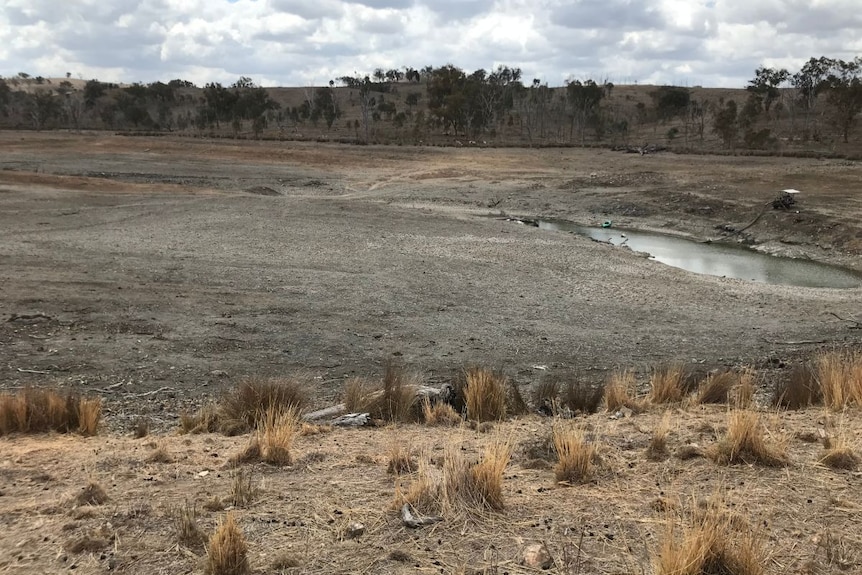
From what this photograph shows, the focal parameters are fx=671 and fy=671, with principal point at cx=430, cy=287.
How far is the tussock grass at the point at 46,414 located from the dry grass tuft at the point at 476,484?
405 cm

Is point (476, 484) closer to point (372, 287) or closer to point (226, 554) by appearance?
point (226, 554)

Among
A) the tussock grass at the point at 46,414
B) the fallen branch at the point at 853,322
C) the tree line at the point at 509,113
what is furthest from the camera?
the tree line at the point at 509,113

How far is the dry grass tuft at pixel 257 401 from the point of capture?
685cm

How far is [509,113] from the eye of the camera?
81.4 meters

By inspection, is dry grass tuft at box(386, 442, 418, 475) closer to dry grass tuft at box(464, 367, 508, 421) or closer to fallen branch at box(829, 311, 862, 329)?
dry grass tuft at box(464, 367, 508, 421)

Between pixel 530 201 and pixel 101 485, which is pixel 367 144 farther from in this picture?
pixel 101 485

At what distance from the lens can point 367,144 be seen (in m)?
54.7

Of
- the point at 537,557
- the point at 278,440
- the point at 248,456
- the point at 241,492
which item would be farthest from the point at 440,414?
the point at 537,557

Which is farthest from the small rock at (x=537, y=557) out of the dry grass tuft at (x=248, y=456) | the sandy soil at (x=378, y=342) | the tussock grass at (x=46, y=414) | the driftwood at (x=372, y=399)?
the tussock grass at (x=46, y=414)

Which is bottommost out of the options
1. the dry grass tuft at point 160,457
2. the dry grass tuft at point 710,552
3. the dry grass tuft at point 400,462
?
the dry grass tuft at point 160,457

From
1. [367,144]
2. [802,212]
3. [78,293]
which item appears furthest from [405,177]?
[78,293]

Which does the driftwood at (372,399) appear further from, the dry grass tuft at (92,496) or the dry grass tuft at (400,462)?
the dry grass tuft at (92,496)

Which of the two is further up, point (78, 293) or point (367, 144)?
point (367, 144)

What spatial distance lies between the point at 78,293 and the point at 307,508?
1030cm
